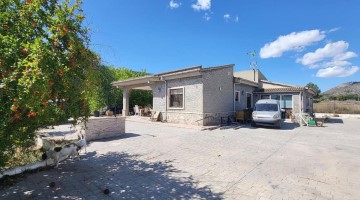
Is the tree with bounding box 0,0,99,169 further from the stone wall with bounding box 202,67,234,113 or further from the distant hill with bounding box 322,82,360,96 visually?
the distant hill with bounding box 322,82,360,96

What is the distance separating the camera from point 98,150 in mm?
7824

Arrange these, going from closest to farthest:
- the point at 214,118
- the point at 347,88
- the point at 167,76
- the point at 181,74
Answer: the point at 181,74, the point at 214,118, the point at 167,76, the point at 347,88

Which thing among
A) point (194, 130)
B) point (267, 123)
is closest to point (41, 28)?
point (194, 130)

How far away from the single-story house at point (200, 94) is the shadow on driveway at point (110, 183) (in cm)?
876

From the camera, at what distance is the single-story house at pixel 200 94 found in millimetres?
14616

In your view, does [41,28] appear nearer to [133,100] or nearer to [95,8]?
[95,8]

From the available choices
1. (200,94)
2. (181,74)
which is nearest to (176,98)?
(181,74)

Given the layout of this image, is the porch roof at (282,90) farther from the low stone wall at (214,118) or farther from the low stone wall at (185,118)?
the low stone wall at (185,118)

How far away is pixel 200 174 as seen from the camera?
5508 millimetres

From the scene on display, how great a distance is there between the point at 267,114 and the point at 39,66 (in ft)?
46.7

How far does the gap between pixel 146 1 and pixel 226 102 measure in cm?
932

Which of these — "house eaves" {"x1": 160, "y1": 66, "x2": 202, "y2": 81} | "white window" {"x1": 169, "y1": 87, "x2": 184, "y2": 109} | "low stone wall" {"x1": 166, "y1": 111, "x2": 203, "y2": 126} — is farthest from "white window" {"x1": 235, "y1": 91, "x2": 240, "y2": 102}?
"house eaves" {"x1": 160, "y1": 66, "x2": 202, "y2": 81}

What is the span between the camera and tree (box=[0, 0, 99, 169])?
300cm

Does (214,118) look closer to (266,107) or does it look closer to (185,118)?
(185,118)
